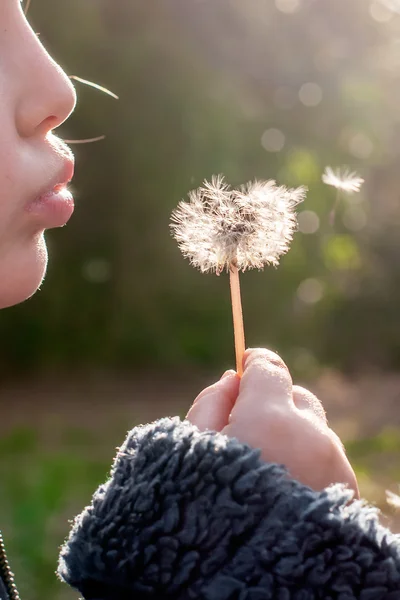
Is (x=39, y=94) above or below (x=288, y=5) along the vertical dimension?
below

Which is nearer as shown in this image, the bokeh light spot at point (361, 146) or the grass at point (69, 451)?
the grass at point (69, 451)

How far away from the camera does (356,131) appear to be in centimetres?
236

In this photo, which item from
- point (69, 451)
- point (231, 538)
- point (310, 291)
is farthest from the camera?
point (310, 291)

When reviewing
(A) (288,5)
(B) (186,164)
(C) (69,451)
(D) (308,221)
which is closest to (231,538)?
(D) (308,221)

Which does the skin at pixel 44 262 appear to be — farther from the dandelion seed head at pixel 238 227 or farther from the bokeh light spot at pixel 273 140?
the bokeh light spot at pixel 273 140

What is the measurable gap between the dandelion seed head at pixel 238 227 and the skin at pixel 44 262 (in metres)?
0.09

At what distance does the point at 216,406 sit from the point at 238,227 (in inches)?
6.5

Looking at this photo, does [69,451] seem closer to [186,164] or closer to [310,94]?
[186,164]

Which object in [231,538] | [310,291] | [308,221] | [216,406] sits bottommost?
[231,538]

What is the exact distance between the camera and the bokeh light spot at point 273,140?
7.68 ft

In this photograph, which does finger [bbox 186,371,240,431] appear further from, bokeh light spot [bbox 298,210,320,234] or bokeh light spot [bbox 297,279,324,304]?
bokeh light spot [bbox 297,279,324,304]

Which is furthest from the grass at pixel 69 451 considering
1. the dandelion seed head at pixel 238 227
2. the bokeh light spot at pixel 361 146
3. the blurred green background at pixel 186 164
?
the dandelion seed head at pixel 238 227

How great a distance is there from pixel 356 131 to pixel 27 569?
1.59m

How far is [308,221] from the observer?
2.24m
